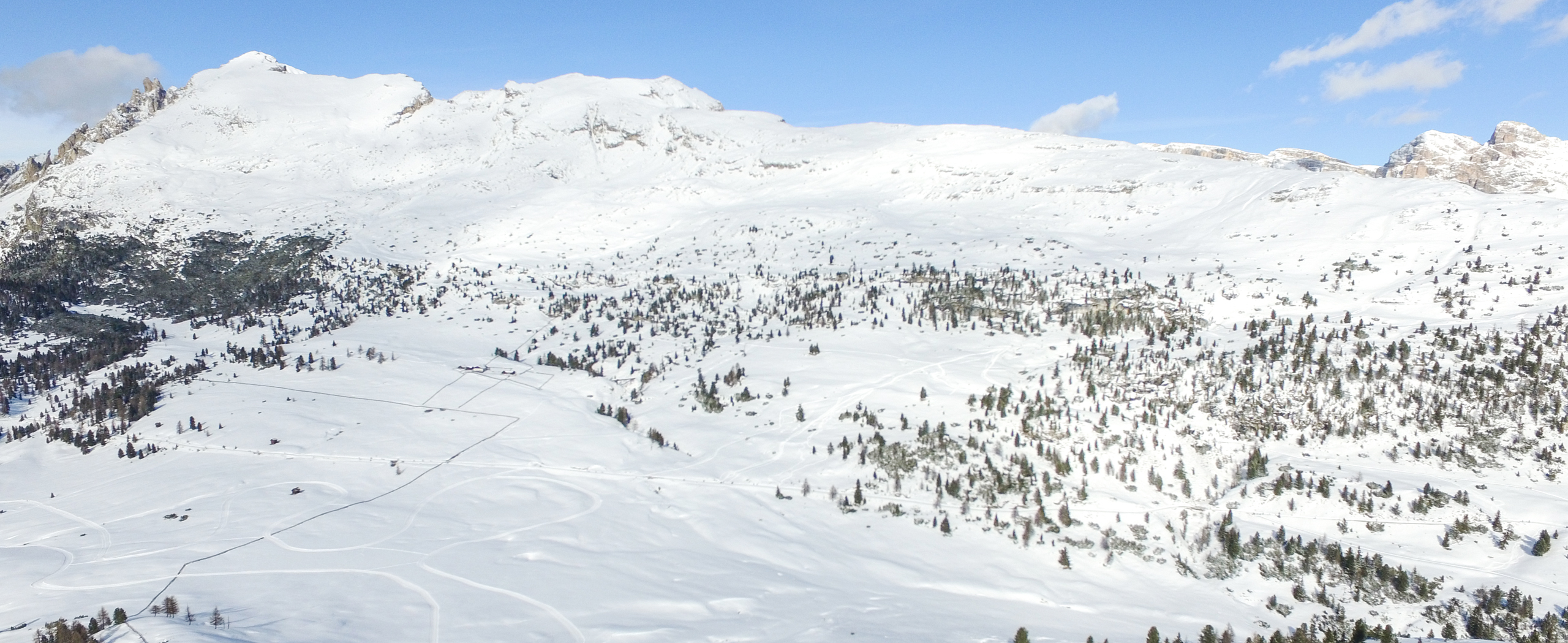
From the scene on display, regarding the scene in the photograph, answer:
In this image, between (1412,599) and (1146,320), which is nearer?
(1412,599)

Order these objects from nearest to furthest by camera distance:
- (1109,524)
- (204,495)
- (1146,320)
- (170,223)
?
(1109,524)
(204,495)
(1146,320)
(170,223)

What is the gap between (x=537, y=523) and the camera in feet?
189

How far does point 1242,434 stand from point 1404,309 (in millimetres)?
37346

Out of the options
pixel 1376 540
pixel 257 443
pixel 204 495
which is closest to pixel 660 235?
pixel 257 443

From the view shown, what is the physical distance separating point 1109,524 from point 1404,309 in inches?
2216

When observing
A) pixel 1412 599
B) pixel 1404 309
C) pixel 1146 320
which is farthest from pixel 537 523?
pixel 1404 309

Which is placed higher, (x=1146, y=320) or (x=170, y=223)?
(x=170, y=223)

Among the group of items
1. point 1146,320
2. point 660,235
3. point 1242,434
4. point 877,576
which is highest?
point 660,235

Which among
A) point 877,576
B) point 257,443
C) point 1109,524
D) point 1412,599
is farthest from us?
point 257,443

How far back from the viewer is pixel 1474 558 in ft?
153

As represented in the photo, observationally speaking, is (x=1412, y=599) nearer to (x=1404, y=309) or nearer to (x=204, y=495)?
(x=1404, y=309)

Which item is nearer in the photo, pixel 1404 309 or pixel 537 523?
pixel 537 523

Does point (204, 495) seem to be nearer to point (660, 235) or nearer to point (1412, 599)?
point (1412, 599)

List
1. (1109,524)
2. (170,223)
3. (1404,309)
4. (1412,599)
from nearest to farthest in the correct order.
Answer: (1412,599), (1109,524), (1404,309), (170,223)
